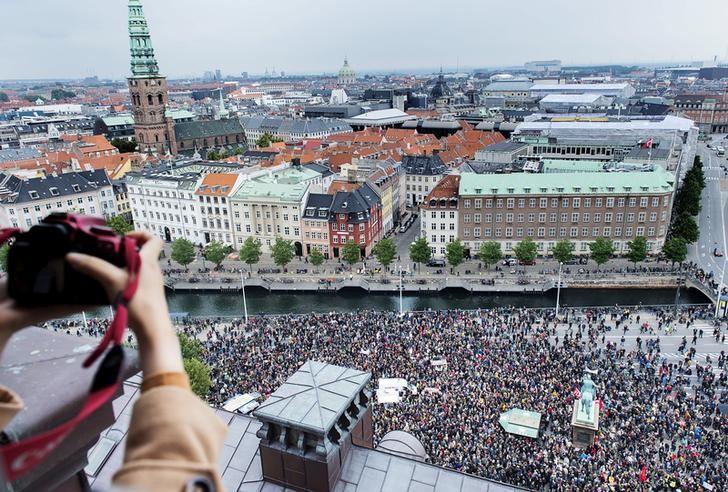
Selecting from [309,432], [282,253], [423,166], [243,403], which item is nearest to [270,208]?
[282,253]

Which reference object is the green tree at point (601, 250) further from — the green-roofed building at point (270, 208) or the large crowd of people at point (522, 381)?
the green-roofed building at point (270, 208)

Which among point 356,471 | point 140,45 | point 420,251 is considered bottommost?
point 420,251

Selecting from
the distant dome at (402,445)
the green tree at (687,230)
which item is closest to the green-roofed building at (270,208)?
the green tree at (687,230)

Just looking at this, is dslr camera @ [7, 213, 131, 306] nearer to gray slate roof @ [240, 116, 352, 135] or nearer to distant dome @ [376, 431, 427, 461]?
distant dome @ [376, 431, 427, 461]

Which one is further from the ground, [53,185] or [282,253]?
[53,185]

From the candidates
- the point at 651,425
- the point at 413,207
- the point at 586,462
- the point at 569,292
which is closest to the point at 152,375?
the point at 586,462

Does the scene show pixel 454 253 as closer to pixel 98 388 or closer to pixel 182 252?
pixel 182 252
